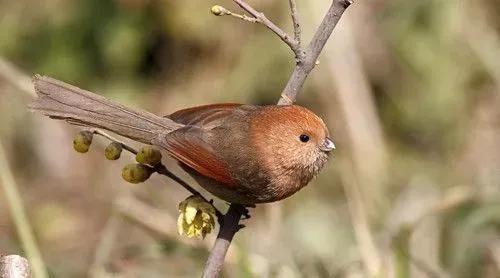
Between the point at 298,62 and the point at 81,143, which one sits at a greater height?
the point at 298,62

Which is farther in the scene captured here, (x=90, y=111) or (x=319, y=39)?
(x=90, y=111)

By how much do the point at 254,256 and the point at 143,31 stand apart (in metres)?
2.50

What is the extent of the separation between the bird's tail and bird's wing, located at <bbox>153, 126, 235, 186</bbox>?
4 centimetres

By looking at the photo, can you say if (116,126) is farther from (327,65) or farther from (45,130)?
(45,130)

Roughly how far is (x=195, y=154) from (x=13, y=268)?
502 mm

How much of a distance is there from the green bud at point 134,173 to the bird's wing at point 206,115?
29cm

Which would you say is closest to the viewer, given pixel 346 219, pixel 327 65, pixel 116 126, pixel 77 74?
pixel 116 126

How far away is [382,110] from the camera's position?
5.62m

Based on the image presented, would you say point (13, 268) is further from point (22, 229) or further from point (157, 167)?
point (22, 229)

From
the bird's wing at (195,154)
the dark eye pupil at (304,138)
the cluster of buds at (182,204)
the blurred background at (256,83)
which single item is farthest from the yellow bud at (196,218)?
the blurred background at (256,83)

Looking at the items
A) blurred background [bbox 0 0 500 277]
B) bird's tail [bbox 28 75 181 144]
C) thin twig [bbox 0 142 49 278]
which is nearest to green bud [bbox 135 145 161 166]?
bird's tail [bbox 28 75 181 144]

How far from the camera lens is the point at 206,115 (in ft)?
7.93

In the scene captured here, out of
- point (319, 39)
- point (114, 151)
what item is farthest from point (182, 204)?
point (319, 39)

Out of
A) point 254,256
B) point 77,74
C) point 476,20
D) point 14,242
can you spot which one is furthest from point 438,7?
point 14,242
